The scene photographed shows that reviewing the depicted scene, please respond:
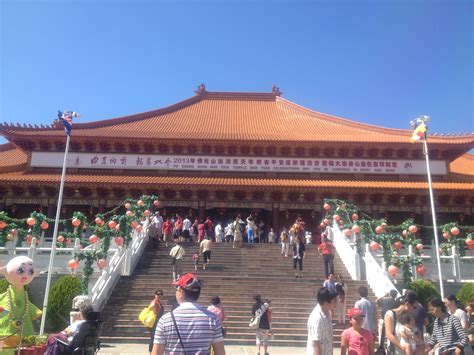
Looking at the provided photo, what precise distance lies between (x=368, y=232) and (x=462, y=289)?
9.85ft

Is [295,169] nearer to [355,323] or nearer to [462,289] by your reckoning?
[462,289]

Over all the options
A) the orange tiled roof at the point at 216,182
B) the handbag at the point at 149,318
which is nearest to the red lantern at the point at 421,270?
the orange tiled roof at the point at 216,182

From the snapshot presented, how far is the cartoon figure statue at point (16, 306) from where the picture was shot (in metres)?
4.09

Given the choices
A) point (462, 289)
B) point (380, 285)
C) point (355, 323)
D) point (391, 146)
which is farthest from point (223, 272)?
point (391, 146)

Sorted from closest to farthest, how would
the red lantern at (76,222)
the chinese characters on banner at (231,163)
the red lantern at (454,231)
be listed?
the red lantern at (454,231) → the red lantern at (76,222) → the chinese characters on banner at (231,163)

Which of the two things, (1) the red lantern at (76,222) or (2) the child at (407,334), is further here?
(1) the red lantern at (76,222)

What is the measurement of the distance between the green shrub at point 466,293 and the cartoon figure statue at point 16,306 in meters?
10.6

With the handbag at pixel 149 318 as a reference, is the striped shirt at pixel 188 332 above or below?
above

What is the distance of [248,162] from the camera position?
21500mm

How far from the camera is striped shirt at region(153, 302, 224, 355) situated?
9.20ft

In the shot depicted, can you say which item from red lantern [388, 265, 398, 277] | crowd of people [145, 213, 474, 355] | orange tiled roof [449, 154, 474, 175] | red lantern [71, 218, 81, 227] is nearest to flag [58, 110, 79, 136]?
red lantern [71, 218, 81, 227]

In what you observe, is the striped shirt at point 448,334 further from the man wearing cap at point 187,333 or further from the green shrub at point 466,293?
the green shrub at point 466,293

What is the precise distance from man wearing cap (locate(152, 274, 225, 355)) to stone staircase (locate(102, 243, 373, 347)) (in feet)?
22.9

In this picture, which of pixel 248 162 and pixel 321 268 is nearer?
pixel 321 268
